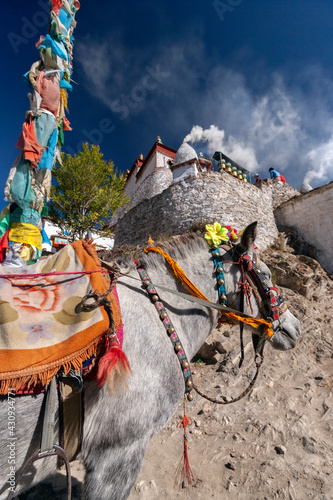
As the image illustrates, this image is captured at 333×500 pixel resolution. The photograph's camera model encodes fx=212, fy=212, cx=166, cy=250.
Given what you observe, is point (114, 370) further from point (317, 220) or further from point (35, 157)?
point (317, 220)

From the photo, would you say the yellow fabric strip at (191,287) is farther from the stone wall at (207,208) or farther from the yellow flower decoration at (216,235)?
the stone wall at (207,208)

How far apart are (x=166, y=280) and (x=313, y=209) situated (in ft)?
42.8

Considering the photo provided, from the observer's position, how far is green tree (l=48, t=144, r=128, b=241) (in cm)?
1105

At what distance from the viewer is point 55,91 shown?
12.1 feet

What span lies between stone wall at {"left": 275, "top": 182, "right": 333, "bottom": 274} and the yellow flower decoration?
1085cm

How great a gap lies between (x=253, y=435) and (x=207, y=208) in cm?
994

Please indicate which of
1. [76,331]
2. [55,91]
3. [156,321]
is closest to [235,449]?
[156,321]

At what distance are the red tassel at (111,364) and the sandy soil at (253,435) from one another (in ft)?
7.81

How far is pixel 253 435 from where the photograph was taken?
3.42 metres

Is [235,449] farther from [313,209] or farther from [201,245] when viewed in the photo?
[313,209]

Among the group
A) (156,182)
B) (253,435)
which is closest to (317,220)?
(253,435)

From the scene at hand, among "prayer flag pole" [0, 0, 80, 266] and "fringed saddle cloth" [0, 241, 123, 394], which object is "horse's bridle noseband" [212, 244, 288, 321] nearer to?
"fringed saddle cloth" [0, 241, 123, 394]

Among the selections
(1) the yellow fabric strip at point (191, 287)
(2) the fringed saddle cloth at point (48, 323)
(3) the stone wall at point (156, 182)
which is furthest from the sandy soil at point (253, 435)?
(3) the stone wall at point (156, 182)

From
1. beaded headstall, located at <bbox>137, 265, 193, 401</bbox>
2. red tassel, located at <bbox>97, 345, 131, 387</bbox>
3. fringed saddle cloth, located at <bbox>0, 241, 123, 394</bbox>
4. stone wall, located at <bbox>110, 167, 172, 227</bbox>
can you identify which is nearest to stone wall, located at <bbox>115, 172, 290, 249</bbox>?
stone wall, located at <bbox>110, 167, 172, 227</bbox>
